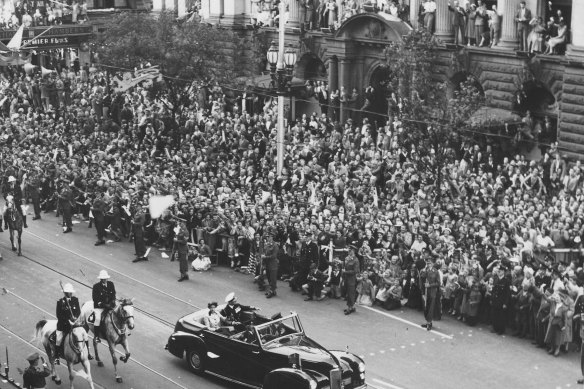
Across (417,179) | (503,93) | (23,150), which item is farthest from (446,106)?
(23,150)

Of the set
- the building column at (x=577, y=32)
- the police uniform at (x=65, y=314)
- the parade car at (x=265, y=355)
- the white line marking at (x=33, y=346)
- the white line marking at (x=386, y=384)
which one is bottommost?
the white line marking at (x=386, y=384)

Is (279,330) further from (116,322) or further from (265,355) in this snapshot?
(116,322)

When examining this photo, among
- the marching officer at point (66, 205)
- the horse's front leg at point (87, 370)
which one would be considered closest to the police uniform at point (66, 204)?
the marching officer at point (66, 205)

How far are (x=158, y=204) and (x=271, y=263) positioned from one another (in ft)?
19.5

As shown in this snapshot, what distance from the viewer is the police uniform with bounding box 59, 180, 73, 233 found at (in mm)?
36188

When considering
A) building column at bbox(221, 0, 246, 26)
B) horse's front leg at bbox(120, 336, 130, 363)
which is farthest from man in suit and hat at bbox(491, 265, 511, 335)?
building column at bbox(221, 0, 246, 26)

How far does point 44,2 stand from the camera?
2601 inches

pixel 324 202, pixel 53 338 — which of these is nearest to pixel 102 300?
pixel 53 338

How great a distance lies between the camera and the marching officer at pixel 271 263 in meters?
29.8

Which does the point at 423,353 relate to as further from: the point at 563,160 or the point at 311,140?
the point at 311,140

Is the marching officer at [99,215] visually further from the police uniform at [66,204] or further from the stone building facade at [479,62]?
the stone building facade at [479,62]

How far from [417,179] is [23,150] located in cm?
1551


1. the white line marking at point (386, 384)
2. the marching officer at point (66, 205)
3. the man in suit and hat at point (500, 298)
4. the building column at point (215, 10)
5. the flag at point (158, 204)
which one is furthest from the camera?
the building column at point (215, 10)

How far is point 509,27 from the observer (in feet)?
136
